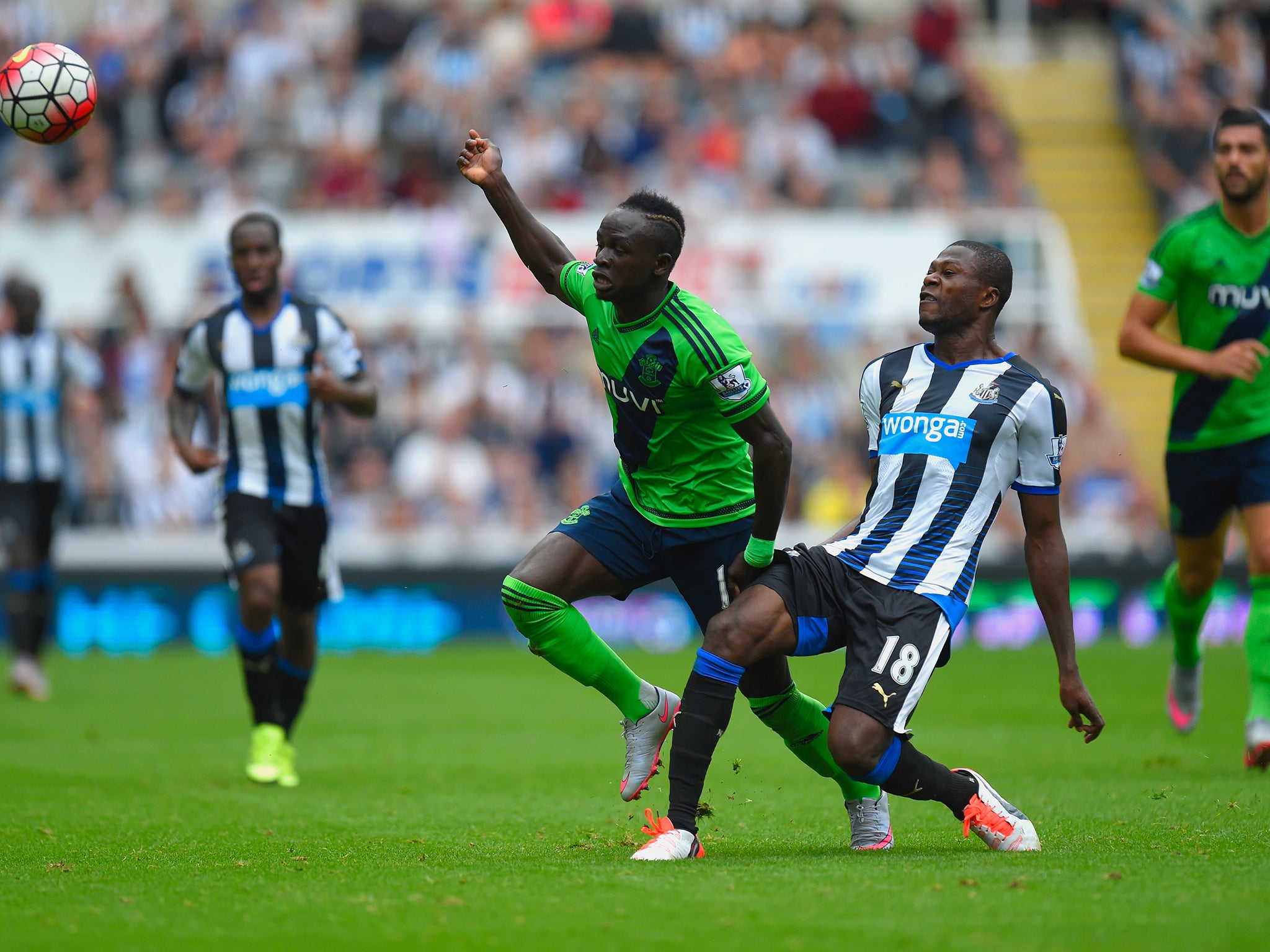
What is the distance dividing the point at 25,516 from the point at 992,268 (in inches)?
350

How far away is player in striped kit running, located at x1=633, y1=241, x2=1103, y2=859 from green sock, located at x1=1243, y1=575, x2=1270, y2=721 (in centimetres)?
228

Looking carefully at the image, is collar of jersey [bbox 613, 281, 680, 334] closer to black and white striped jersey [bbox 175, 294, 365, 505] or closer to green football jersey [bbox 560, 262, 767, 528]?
green football jersey [bbox 560, 262, 767, 528]

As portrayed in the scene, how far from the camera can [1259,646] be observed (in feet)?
24.9

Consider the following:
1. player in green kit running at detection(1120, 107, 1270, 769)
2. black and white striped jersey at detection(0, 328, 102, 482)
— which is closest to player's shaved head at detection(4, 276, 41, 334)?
black and white striped jersey at detection(0, 328, 102, 482)

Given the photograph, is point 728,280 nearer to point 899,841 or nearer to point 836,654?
point 836,654

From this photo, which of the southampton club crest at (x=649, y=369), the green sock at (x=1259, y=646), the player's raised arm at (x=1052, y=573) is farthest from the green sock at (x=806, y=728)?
the green sock at (x=1259, y=646)

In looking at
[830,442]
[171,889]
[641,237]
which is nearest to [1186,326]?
[641,237]

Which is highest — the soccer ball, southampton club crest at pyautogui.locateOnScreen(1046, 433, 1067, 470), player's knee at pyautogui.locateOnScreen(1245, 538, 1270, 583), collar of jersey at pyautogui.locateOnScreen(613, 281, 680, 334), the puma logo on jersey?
the soccer ball

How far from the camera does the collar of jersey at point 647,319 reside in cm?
595

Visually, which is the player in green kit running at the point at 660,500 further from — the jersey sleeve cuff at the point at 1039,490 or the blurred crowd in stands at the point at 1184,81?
the blurred crowd in stands at the point at 1184,81

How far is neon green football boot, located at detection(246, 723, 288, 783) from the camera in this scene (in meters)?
8.03

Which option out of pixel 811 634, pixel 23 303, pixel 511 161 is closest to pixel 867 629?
pixel 811 634

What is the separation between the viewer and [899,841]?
6.08 metres

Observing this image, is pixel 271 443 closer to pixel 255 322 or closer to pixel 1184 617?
pixel 255 322
